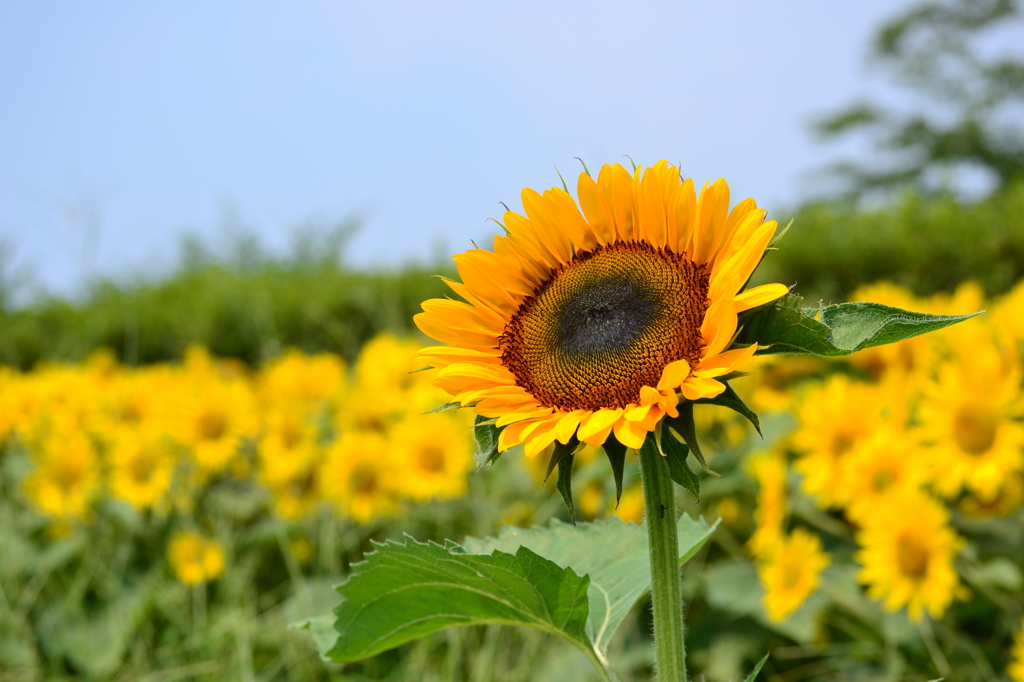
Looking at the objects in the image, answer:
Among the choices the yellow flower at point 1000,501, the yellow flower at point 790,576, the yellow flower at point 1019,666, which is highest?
the yellow flower at point 1000,501

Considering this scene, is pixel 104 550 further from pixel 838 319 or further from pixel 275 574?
pixel 838 319

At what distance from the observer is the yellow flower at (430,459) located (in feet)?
9.59

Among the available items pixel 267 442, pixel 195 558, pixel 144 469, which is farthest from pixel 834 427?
pixel 144 469

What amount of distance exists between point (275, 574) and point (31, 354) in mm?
5881

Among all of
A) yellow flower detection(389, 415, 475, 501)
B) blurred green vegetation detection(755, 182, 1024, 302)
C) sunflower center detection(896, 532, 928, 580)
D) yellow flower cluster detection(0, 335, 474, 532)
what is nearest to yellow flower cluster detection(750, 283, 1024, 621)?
sunflower center detection(896, 532, 928, 580)

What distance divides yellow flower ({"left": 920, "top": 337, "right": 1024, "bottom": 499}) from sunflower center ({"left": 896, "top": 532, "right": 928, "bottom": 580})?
20 centimetres

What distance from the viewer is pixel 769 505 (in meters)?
2.39

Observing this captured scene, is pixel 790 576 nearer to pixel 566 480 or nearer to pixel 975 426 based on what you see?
pixel 975 426

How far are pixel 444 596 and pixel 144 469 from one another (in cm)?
288

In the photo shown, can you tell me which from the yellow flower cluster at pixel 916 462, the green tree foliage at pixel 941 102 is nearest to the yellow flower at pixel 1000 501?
the yellow flower cluster at pixel 916 462

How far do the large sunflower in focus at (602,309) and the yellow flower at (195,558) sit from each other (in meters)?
2.50

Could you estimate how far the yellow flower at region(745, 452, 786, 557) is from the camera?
2311 mm

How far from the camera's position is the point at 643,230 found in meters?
0.96

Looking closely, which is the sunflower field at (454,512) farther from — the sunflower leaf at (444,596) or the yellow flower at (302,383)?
the sunflower leaf at (444,596)
